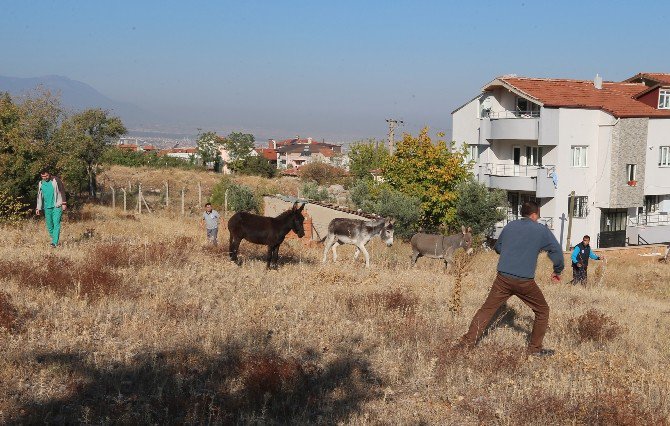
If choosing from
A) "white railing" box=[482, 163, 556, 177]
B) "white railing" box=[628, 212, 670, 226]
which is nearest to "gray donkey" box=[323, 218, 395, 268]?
"white railing" box=[482, 163, 556, 177]

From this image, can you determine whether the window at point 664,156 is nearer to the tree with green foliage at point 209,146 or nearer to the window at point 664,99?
the window at point 664,99

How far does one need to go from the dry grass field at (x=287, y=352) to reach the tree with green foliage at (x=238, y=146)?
77.0 metres

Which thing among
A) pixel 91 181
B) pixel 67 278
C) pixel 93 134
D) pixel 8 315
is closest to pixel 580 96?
pixel 91 181

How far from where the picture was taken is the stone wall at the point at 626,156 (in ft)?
139

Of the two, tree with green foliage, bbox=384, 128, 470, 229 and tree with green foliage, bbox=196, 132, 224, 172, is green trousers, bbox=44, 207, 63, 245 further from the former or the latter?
tree with green foliage, bbox=196, 132, 224, 172

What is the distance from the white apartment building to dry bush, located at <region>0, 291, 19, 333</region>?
35931 mm

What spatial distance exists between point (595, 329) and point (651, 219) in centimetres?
3886

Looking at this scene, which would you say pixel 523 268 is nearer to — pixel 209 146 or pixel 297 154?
pixel 209 146

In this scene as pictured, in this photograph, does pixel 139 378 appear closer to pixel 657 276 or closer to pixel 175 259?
pixel 175 259

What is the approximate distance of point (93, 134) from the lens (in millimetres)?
44219

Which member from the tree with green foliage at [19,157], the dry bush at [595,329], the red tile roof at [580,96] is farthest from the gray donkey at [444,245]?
the red tile roof at [580,96]

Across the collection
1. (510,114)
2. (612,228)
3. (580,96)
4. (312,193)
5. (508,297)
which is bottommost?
(612,228)

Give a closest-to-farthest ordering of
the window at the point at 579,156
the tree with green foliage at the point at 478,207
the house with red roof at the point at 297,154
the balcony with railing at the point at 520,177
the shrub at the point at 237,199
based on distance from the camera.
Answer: the tree with green foliage at the point at 478,207, the shrub at the point at 237,199, the balcony with railing at the point at 520,177, the window at the point at 579,156, the house with red roof at the point at 297,154

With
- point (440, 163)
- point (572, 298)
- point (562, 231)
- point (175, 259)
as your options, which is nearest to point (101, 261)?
point (175, 259)
